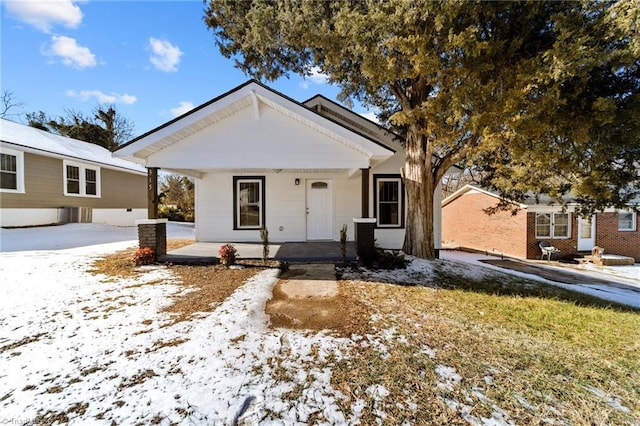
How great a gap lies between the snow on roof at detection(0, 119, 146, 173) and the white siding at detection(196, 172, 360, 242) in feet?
21.8

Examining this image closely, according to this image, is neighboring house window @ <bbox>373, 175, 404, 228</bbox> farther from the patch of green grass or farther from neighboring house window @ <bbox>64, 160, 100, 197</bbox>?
neighboring house window @ <bbox>64, 160, 100, 197</bbox>

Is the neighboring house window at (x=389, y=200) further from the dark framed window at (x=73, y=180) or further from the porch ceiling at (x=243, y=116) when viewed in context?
the dark framed window at (x=73, y=180)

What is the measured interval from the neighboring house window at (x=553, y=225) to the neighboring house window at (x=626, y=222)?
125 inches

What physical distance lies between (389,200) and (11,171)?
55.9 ft

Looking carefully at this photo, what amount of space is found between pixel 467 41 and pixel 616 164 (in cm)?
571

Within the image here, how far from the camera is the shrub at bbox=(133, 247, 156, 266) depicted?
7.56 meters

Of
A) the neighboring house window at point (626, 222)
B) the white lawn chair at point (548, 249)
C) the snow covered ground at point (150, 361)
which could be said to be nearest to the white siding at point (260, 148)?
the snow covered ground at point (150, 361)

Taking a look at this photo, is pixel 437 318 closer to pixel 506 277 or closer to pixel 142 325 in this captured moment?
pixel 142 325

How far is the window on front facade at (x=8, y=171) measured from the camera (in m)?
12.5

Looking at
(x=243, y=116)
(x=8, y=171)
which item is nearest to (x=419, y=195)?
(x=243, y=116)

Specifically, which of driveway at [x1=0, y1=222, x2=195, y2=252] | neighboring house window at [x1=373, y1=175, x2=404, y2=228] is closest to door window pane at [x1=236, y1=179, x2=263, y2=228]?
neighboring house window at [x1=373, y1=175, x2=404, y2=228]

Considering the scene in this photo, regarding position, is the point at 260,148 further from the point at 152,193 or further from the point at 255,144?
the point at 152,193

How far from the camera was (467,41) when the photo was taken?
5.61m

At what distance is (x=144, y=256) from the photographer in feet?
25.0
